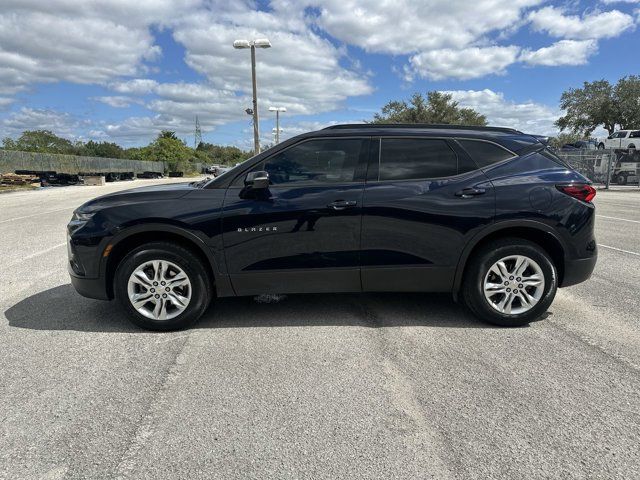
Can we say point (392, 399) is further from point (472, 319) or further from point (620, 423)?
point (472, 319)

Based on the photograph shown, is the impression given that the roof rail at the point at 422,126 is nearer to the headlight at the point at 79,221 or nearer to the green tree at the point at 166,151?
the headlight at the point at 79,221

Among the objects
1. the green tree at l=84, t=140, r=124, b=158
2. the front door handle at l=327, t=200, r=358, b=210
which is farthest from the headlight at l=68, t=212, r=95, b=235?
the green tree at l=84, t=140, r=124, b=158

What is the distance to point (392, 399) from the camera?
287cm

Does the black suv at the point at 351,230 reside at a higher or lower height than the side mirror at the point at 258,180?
lower

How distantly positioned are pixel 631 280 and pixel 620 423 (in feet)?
12.4

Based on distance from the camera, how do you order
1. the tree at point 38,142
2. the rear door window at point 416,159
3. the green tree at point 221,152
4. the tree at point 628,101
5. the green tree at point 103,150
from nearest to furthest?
1. the rear door window at point 416,159
2. the tree at point 628,101
3. the tree at point 38,142
4. the green tree at point 103,150
5. the green tree at point 221,152

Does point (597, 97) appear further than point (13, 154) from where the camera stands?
Yes

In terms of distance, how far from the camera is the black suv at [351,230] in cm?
390

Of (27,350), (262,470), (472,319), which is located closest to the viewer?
(262,470)

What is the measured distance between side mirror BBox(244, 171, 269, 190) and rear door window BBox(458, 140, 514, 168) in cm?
182

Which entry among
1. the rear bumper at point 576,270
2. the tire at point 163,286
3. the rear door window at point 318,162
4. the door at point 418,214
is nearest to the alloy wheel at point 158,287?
the tire at point 163,286

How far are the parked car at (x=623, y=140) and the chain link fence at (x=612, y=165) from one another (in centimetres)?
614

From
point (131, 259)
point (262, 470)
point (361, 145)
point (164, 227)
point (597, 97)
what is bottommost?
point (262, 470)

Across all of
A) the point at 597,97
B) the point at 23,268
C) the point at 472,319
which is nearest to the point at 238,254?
the point at 472,319
